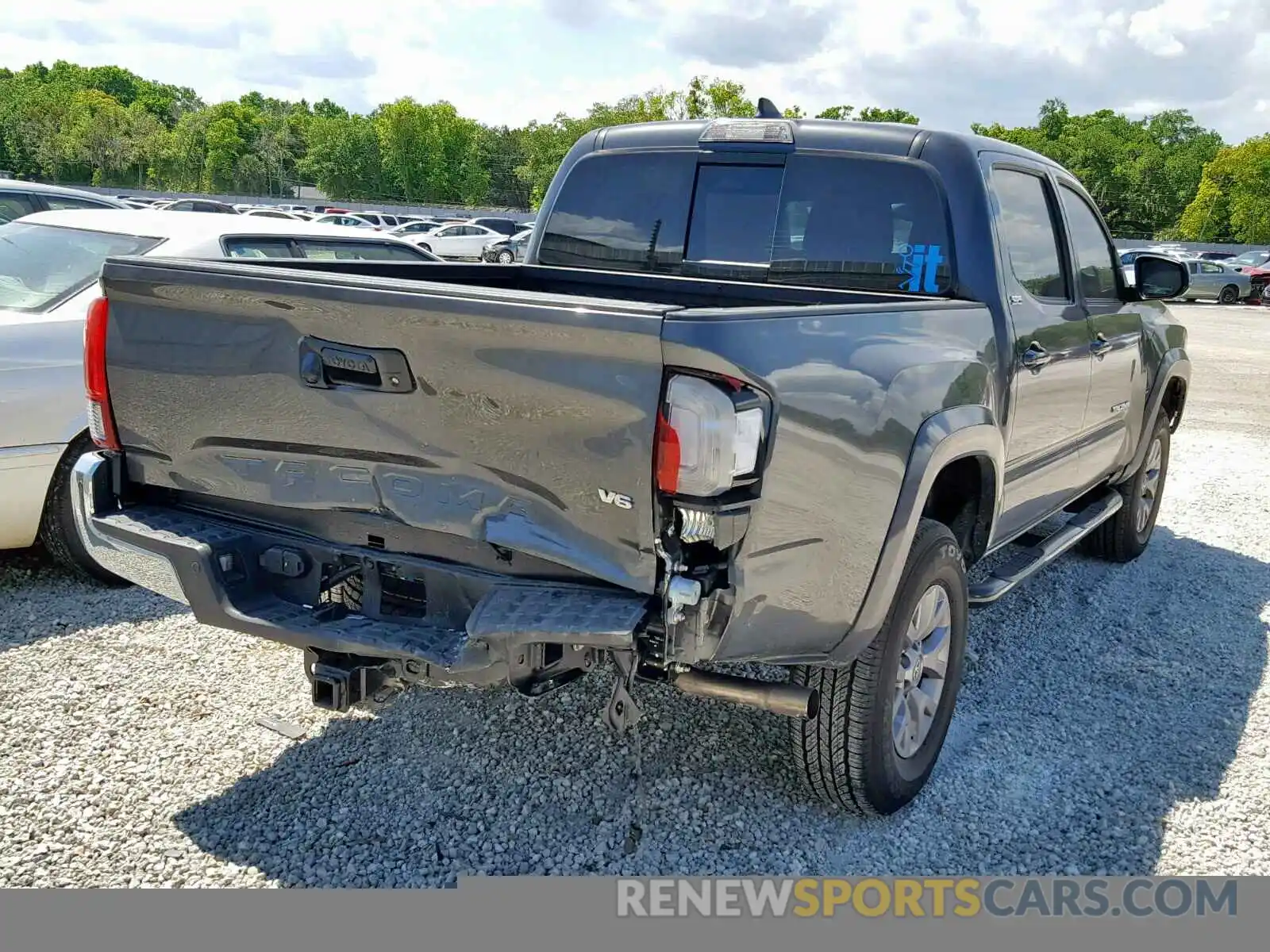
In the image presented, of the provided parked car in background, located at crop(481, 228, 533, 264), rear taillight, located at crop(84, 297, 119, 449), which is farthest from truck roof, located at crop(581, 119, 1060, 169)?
parked car in background, located at crop(481, 228, 533, 264)

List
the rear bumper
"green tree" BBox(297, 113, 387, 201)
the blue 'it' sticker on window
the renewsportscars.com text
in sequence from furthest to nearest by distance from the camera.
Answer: "green tree" BBox(297, 113, 387, 201), the blue 'it' sticker on window, the renewsportscars.com text, the rear bumper

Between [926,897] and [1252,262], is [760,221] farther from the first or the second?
[1252,262]

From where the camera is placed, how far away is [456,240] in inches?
1220

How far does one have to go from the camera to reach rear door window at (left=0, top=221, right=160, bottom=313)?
500cm

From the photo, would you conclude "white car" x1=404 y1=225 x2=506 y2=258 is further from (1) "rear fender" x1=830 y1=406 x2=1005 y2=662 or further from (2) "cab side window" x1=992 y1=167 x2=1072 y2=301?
(1) "rear fender" x1=830 y1=406 x2=1005 y2=662

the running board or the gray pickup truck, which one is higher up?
the gray pickup truck

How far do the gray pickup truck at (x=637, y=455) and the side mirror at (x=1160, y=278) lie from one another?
1.44 meters

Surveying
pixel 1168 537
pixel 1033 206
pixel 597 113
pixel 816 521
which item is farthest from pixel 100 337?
pixel 597 113

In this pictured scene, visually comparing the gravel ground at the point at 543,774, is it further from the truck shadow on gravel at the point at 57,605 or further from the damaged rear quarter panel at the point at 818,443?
the damaged rear quarter panel at the point at 818,443

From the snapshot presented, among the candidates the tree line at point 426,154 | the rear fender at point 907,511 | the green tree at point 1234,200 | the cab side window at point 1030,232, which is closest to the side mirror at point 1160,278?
the cab side window at point 1030,232

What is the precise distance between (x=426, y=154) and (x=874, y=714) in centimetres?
11017

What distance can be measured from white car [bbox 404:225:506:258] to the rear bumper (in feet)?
90.8

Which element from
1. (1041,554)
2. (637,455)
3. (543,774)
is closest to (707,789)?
(543,774)

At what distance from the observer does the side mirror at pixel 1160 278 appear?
5.14m
